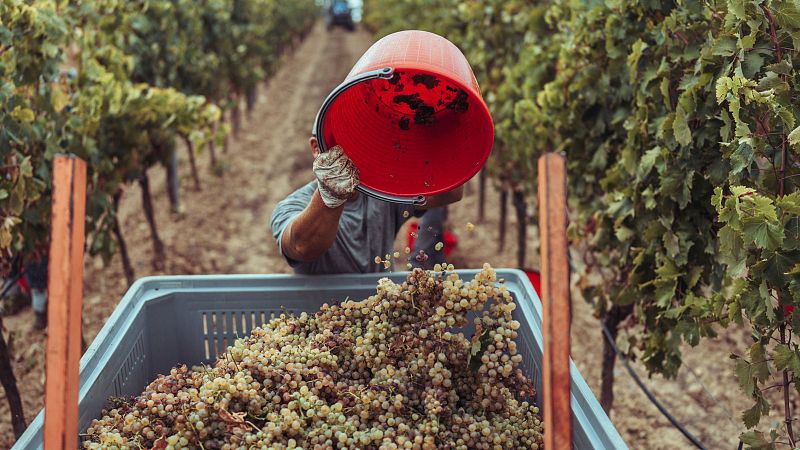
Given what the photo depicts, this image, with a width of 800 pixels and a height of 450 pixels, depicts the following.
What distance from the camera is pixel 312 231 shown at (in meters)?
2.10

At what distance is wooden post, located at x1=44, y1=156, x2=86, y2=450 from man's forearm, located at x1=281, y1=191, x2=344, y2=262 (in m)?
0.94

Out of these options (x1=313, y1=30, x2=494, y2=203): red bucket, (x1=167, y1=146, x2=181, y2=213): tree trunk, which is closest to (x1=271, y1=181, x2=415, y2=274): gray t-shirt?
(x1=313, y1=30, x2=494, y2=203): red bucket

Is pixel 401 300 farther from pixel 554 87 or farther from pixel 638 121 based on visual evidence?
pixel 554 87

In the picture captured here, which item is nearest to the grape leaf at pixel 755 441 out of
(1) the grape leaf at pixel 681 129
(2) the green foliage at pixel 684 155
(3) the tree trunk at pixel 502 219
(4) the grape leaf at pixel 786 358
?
(2) the green foliage at pixel 684 155

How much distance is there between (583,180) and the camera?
3719mm

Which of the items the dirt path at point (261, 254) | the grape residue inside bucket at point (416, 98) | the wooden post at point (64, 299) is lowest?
the dirt path at point (261, 254)

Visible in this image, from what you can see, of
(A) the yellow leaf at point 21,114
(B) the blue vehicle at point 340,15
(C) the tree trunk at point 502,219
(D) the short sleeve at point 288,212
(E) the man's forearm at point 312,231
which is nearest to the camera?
(E) the man's forearm at point 312,231

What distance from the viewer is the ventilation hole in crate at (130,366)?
1832mm

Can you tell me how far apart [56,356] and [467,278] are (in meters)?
1.35

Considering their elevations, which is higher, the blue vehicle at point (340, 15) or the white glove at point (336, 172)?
the blue vehicle at point (340, 15)

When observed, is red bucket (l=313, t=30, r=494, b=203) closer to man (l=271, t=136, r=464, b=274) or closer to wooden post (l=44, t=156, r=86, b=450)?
man (l=271, t=136, r=464, b=274)

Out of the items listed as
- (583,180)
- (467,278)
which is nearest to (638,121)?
(583,180)

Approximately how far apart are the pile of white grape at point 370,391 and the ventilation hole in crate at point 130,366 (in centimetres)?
10

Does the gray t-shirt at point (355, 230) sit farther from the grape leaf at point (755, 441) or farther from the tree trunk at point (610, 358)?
the tree trunk at point (610, 358)
